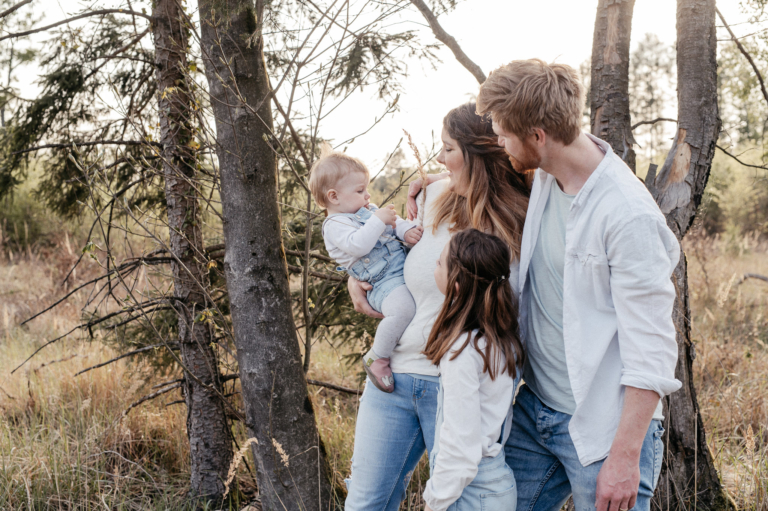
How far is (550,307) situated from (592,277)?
9.0 inches

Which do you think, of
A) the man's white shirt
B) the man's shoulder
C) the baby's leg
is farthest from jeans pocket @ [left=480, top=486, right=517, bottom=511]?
the man's shoulder

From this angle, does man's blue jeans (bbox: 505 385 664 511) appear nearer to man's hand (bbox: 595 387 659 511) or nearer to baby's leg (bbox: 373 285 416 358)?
man's hand (bbox: 595 387 659 511)

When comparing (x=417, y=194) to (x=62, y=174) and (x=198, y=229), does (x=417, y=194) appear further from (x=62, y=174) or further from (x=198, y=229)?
(x=62, y=174)

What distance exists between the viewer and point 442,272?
171 cm

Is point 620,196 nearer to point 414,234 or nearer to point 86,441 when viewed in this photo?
point 414,234

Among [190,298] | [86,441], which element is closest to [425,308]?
[190,298]

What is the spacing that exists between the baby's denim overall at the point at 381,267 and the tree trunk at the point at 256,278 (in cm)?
53

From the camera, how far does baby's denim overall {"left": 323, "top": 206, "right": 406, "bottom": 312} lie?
2.04m

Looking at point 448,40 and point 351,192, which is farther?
point 448,40

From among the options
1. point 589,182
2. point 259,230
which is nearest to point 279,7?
point 259,230

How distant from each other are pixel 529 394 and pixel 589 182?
0.75 meters

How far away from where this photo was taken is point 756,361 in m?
4.63

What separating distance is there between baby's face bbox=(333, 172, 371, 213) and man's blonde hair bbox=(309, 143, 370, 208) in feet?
0.07

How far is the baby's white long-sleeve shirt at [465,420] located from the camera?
1523 mm
